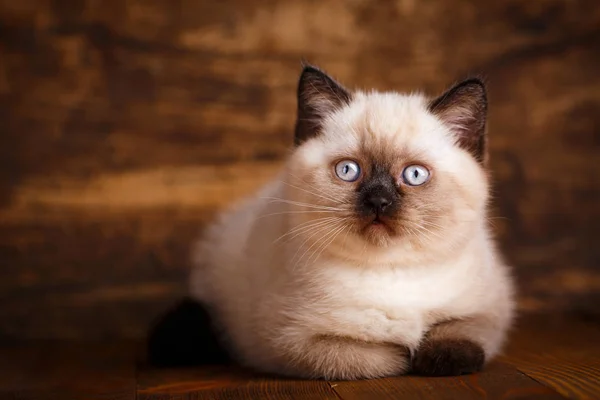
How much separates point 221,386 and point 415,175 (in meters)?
0.70

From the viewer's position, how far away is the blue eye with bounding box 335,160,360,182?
190 centimetres

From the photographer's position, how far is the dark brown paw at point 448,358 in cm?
186

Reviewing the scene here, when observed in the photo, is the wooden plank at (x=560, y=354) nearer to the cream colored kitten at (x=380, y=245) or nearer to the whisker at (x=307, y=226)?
the cream colored kitten at (x=380, y=245)

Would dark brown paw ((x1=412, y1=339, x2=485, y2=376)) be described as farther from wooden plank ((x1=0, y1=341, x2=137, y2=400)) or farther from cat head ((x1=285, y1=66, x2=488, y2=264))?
wooden plank ((x1=0, y1=341, x2=137, y2=400))

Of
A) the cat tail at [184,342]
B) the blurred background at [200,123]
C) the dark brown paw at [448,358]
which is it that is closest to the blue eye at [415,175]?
the dark brown paw at [448,358]

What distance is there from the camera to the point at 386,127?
1925 mm

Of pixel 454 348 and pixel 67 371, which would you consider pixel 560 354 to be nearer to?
pixel 454 348

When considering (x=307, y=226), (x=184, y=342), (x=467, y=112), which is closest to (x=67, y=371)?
(x=184, y=342)

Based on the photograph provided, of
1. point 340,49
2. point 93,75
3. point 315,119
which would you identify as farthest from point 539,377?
point 93,75

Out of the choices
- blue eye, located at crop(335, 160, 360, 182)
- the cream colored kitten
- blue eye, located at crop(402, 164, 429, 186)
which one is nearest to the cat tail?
the cream colored kitten

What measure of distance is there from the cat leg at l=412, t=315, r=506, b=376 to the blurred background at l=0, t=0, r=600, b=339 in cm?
100

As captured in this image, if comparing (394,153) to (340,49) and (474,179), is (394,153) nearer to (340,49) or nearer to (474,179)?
(474,179)

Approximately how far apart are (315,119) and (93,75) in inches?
42.6

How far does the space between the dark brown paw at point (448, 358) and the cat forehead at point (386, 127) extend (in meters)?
0.48
